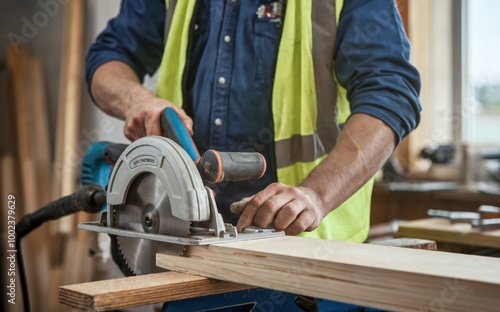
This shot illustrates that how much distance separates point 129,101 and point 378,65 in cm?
58

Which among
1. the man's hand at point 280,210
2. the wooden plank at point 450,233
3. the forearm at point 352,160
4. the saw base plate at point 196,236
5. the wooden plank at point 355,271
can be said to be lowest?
the wooden plank at point 450,233

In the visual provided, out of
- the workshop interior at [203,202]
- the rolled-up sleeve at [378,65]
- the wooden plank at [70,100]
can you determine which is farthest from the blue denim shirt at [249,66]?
the wooden plank at [70,100]

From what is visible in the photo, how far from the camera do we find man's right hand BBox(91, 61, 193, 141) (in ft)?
4.89

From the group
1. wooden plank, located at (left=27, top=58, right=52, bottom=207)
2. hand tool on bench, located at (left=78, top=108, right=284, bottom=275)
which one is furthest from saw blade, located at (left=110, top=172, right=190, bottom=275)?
wooden plank, located at (left=27, top=58, right=52, bottom=207)

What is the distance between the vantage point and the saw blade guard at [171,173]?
4.07 ft

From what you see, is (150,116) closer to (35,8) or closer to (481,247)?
(481,247)

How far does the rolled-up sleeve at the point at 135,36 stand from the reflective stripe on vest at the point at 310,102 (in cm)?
41

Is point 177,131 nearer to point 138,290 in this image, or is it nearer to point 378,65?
point 138,290

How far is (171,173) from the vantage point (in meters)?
1.26

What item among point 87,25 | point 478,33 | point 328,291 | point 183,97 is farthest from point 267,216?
point 478,33

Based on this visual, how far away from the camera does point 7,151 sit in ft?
12.3

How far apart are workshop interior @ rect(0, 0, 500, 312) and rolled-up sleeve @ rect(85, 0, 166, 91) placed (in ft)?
0.58

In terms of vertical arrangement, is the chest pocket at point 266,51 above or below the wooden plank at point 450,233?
above

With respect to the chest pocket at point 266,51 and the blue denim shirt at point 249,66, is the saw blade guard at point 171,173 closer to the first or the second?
the blue denim shirt at point 249,66
